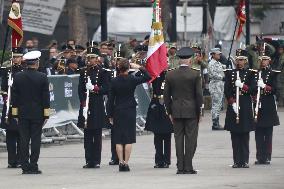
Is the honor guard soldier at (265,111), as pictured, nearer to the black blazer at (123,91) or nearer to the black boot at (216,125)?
the black blazer at (123,91)

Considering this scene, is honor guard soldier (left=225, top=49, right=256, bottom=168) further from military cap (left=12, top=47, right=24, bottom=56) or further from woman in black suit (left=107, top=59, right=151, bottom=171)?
military cap (left=12, top=47, right=24, bottom=56)

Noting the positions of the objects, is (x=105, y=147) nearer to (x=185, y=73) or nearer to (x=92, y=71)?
(x=92, y=71)

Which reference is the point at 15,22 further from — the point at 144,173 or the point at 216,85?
the point at 216,85

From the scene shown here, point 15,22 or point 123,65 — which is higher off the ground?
point 15,22

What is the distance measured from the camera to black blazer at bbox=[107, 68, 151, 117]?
21.1 m

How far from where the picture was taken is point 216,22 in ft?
168

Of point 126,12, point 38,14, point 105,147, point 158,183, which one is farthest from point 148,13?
point 158,183

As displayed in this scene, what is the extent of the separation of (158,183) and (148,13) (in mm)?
33298

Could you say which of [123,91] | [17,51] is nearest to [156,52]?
[123,91]

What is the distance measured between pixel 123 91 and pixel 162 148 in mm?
1211

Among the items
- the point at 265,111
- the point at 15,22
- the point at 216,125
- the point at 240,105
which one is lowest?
the point at 216,125

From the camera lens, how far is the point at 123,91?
21172 mm

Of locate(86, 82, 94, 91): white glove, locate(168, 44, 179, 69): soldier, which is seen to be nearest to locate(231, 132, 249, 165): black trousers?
locate(86, 82, 94, 91): white glove

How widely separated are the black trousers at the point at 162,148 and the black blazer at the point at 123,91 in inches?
33.3
